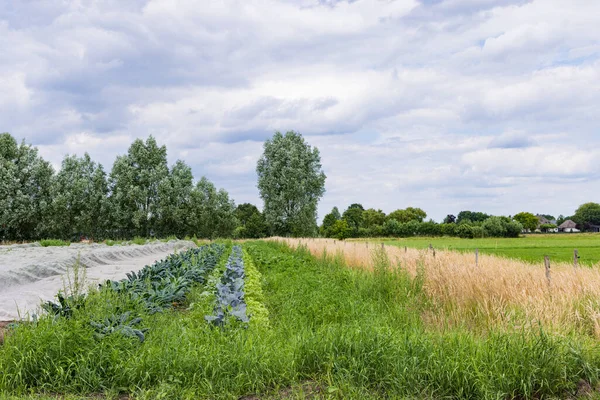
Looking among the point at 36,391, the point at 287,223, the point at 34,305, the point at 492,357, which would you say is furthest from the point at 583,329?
the point at 287,223

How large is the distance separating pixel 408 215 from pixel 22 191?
63.9m

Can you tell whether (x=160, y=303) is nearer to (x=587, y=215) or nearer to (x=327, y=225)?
(x=327, y=225)

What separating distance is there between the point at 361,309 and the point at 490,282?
214 centimetres

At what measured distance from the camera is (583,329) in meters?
5.78

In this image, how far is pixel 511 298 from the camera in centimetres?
671

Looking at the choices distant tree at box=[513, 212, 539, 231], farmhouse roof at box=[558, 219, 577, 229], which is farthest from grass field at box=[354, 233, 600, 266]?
farmhouse roof at box=[558, 219, 577, 229]

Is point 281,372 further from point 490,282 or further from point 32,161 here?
point 32,161

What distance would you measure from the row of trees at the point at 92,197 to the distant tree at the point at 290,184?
8023mm

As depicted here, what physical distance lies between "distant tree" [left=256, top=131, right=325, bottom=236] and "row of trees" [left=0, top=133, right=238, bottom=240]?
26.3 feet

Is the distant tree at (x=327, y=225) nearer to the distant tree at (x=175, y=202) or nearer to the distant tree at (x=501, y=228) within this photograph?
the distant tree at (x=501, y=228)

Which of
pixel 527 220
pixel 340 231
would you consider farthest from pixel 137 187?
pixel 527 220

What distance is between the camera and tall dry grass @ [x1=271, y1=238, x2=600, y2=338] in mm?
5688

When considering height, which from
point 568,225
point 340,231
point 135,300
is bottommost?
point 135,300

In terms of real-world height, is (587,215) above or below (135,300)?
above
